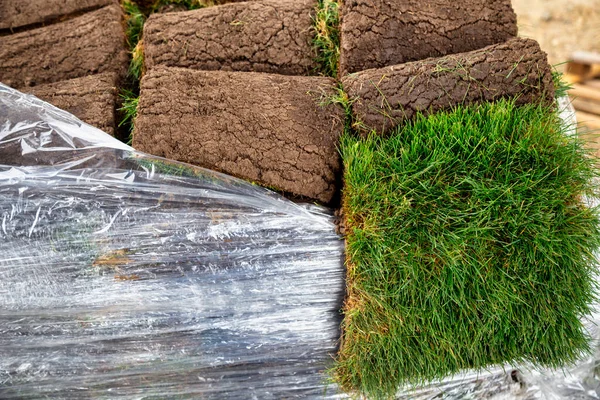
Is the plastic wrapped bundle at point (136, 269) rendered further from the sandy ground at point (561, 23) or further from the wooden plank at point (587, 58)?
the sandy ground at point (561, 23)

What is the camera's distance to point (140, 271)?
1.71 m

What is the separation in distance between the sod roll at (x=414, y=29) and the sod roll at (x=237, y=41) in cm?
19

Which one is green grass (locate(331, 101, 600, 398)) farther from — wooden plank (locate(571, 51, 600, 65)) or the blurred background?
the blurred background

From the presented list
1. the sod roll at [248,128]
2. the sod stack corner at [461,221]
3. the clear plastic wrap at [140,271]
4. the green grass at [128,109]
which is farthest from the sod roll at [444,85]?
the green grass at [128,109]

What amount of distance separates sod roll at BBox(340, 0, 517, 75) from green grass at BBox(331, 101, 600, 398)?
0.99 ft

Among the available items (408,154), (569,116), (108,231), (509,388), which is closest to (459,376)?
(509,388)

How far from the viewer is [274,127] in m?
1.76

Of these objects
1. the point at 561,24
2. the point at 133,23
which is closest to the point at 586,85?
the point at 561,24

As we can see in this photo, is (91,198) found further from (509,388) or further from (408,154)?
(509,388)

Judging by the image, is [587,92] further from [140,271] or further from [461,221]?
[140,271]

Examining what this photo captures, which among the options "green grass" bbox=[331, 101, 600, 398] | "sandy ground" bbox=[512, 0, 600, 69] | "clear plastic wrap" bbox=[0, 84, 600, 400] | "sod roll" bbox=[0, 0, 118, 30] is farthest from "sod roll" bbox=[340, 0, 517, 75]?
"sandy ground" bbox=[512, 0, 600, 69]

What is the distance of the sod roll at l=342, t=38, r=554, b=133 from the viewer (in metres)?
1.76

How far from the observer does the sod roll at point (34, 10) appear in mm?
2086

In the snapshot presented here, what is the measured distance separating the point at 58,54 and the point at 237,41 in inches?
28.8
